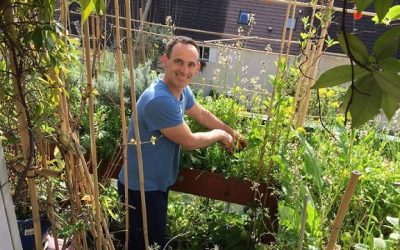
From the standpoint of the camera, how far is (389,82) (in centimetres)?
46

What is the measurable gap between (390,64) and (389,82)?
0.02 meters

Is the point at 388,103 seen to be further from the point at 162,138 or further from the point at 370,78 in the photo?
the point at 162,138

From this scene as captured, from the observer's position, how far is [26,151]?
1155 mm

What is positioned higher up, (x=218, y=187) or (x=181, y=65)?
(x=181, y=65)

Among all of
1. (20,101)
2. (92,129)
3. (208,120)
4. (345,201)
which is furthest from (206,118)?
(345,201)

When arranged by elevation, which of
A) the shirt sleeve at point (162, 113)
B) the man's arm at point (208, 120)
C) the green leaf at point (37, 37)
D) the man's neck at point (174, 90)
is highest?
the green leaf at point (37, 37)

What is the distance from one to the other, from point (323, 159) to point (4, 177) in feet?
5.36

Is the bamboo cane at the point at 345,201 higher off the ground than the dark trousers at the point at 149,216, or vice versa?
the bamboo cane at the point at 345,201

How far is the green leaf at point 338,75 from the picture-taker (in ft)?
1.57

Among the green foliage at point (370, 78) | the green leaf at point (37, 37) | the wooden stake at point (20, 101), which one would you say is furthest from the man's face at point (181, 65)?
the green foliage at point (370, 78)

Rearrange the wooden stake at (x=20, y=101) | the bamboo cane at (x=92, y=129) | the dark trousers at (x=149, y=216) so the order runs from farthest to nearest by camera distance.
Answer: the dark trousers at (x=149, y=216) < the bamboo cane at (x=92, y=129) < the wooden stake at (x=20, y=101)

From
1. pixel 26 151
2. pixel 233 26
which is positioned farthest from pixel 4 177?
pixel 233 26

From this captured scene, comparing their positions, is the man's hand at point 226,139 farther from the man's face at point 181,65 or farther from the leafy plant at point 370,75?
the leafy plant at point 370,75

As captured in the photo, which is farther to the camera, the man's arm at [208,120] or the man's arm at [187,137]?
the man's arm at [208,120]
